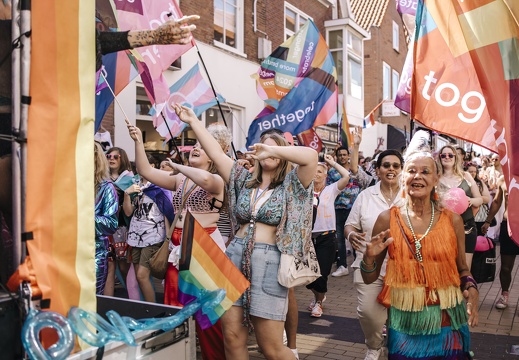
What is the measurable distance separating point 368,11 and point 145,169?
24076 millimetres

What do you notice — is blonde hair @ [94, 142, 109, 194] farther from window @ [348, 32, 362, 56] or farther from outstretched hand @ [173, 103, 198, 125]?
window @ [348, 32, 362, 56]

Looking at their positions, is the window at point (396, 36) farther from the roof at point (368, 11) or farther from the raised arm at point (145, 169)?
the raised arm at point (145, 169)

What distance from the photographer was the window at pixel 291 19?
16922mm

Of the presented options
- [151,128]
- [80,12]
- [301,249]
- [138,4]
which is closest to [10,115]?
[80,12]

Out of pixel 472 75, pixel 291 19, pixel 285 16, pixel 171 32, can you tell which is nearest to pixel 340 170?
pixel 472 75

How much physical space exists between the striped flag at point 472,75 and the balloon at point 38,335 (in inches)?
94.9

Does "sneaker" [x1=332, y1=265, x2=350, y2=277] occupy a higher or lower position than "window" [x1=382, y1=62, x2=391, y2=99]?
lower

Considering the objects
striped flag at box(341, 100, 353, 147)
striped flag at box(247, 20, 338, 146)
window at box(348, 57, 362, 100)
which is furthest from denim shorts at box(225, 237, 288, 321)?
window at box(348, 57, 362, 100)

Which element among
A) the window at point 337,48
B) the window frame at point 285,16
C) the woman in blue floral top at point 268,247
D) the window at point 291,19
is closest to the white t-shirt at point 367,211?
the woman in blue floral top at point 268,247

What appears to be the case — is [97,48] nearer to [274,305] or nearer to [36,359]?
[36,359]

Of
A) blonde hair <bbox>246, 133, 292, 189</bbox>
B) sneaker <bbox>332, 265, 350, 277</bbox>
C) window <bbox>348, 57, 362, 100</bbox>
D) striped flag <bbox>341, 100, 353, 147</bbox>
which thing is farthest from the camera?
window <bbox>348, 57, 362, 100</bbox>

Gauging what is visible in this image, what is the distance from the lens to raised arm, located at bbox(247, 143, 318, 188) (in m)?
3.26

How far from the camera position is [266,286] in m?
3.49

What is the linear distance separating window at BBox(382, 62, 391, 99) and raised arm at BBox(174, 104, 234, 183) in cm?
2425
